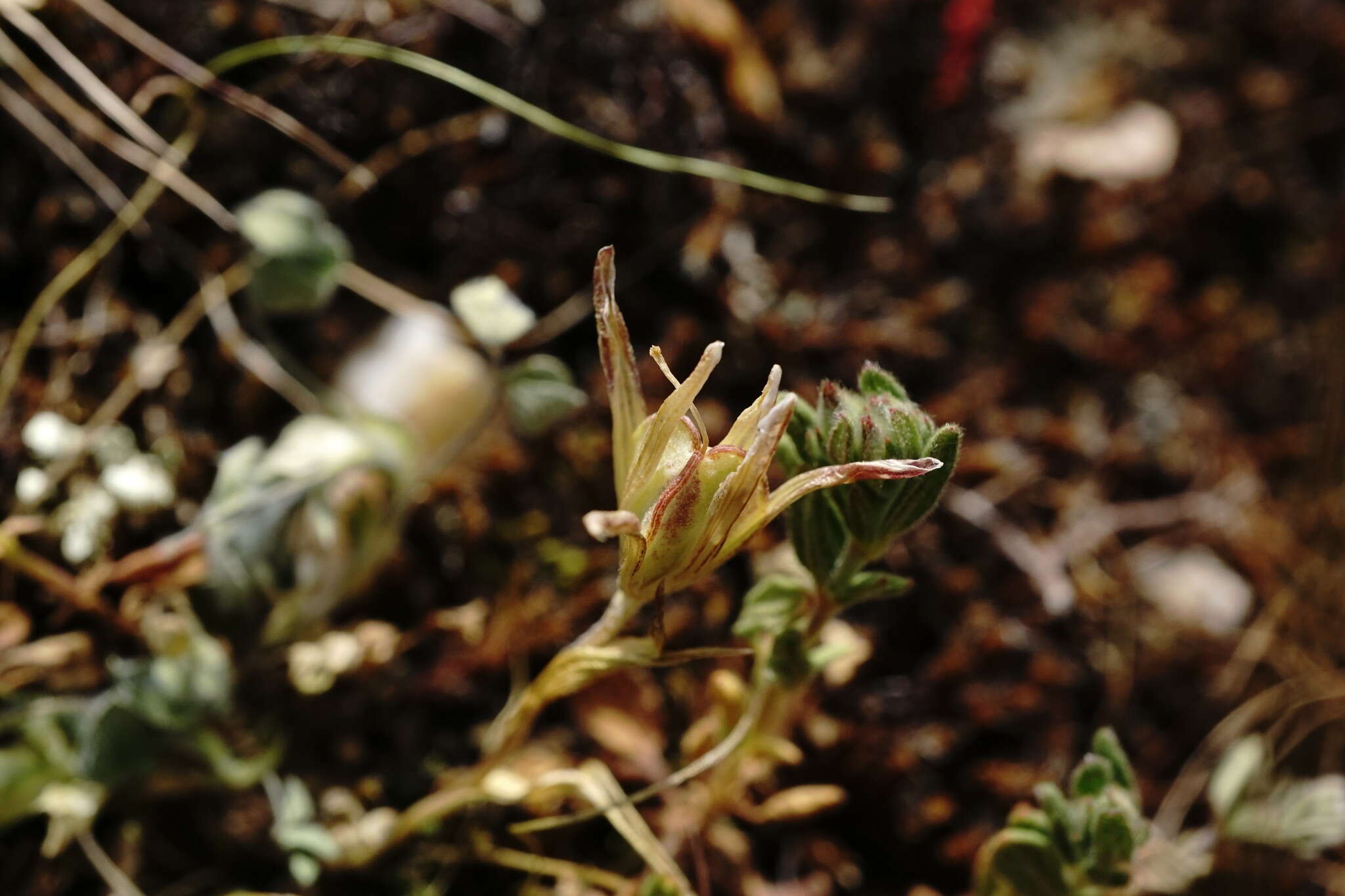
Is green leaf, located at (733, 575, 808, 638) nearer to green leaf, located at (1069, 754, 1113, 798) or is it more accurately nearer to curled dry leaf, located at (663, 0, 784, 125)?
green leaf, located at (1069, 754, 1113, 798)

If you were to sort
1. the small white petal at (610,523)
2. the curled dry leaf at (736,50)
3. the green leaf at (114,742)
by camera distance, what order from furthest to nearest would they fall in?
the curled dry leaf at (736,50) → the green leaf at (114,742) → the small white petal at (610,523)

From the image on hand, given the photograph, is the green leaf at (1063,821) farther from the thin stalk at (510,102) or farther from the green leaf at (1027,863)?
the thin stalk at (510,102)

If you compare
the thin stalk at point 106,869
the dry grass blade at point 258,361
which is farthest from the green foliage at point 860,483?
the thin stalk at point 106,869

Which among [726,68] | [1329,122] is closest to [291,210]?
[726,68]

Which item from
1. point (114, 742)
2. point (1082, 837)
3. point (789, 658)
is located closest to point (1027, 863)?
point (1082, 837)

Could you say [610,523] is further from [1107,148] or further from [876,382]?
[1107,148]

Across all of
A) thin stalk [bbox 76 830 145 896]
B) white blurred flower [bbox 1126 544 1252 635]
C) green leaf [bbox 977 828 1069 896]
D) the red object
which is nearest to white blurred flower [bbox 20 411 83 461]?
thin stalk [bbox 76 830 145 896]
